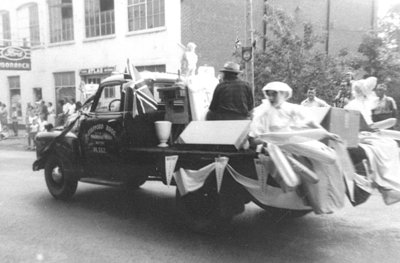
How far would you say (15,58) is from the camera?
2069 centimetres

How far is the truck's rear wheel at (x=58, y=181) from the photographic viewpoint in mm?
7137

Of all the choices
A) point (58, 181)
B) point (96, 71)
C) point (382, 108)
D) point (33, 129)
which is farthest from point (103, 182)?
point (96, 71)

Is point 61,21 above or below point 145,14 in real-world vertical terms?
above

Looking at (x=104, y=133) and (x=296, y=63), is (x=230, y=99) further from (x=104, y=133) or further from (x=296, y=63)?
(x=296, y=63)

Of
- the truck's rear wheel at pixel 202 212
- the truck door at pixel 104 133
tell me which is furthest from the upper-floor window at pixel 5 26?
the truck's rear wheel at pixel 202 212

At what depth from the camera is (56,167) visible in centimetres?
725

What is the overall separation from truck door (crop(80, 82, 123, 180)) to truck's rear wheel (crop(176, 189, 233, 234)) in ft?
4.65

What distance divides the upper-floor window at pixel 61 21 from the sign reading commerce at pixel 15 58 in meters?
1.69

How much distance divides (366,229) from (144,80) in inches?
153

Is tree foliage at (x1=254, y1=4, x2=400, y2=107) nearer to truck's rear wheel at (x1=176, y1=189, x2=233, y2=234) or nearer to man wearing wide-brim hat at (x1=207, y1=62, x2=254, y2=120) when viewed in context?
man wearing wide-brim hat at (x1=207, y1=62, x2=254, y2=120)

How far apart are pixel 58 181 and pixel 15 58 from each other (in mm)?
15686

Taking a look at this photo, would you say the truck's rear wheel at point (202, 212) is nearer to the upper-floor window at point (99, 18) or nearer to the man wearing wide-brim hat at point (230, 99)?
the man wearing wide-brim hat at point (230, 99)

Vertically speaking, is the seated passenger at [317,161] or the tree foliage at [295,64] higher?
the tree foliage at [295,64]

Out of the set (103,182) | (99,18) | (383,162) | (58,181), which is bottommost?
(58,181)
